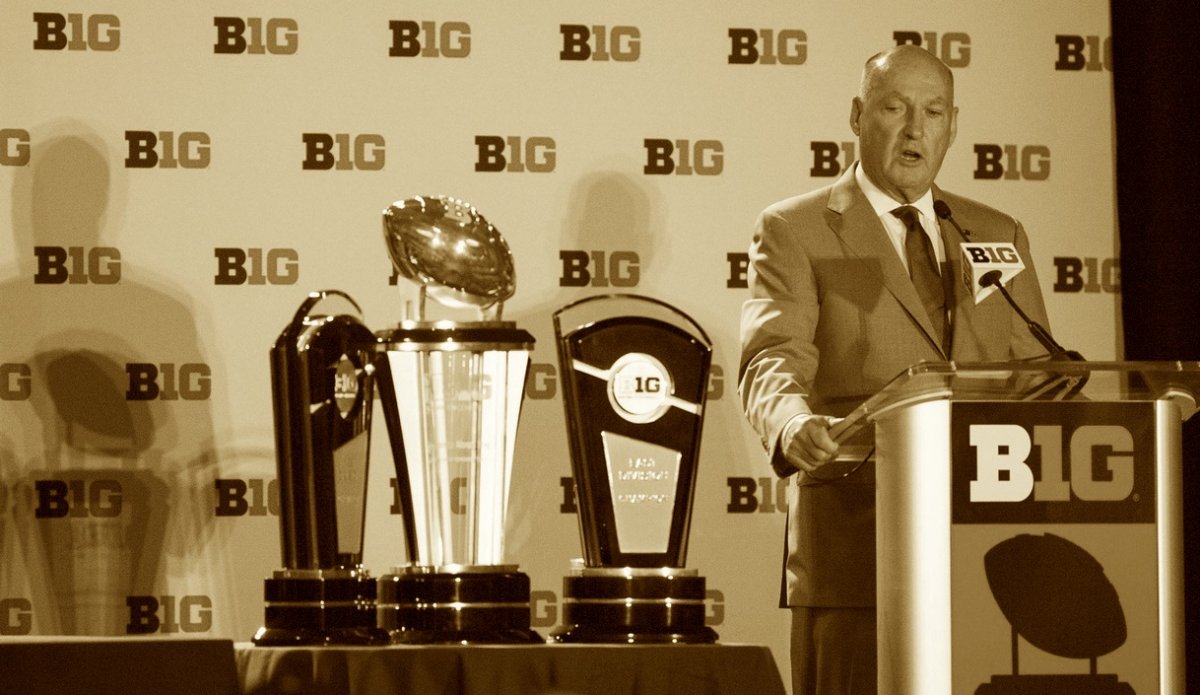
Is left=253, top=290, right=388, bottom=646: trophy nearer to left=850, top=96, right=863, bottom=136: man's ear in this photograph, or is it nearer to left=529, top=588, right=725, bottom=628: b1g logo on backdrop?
left=850, top=96, right=863, bottom=136: man's ear

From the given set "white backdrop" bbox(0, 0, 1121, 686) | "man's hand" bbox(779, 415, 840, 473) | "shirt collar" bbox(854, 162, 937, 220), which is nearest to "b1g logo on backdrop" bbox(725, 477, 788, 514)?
"white backdrop" bbox(0, 0, 1121, 686)

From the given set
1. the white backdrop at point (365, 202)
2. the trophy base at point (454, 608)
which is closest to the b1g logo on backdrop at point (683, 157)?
the white backdrop at point (365, 202)

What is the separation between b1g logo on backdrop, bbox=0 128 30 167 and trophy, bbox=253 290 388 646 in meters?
1.47

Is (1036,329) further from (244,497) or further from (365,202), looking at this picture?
(244,497)

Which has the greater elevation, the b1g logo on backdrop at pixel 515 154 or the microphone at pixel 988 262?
the b1g logo on backdrop at pixel 515 154

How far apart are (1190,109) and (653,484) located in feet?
6.37

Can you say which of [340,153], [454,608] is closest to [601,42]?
[340,153]

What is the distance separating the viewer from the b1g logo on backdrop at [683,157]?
136 inches

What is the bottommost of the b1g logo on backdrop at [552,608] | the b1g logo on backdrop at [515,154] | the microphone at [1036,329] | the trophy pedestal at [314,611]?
the b1g logo on backdrop at [552,608]

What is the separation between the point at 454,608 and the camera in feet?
6.61

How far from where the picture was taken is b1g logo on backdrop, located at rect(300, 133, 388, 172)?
3383 mm

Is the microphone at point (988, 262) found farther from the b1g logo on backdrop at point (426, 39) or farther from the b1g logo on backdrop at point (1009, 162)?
the b1g logo on backdrop at point (426, 39)

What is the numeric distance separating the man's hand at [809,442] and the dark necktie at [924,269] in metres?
0.48

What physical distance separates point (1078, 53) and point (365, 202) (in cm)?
163
